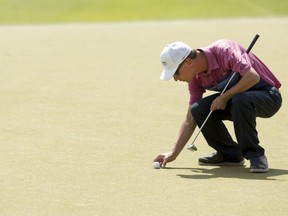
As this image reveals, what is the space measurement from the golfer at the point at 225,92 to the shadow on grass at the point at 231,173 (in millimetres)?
84

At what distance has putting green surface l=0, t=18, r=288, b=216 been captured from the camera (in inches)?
241

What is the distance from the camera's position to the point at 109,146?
8414 mm

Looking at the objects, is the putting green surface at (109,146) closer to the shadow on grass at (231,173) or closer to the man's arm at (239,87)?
the shadow on grass at (231,173)

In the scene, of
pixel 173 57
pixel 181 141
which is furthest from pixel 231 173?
pixel 173 57

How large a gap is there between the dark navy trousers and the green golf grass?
27.7 metres

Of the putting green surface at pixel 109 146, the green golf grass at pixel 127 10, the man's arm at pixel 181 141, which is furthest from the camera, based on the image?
the green golf grass at pixel 127 10

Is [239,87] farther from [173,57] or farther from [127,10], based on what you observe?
[127,10]

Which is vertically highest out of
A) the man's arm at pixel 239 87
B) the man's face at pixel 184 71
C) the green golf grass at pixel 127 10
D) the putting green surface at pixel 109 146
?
the man's face at pixel 184 71

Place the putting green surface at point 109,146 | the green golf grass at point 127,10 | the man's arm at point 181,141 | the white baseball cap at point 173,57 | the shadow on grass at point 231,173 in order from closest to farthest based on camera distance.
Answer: the putting green surface at point 109,146
the white baseball cap at point 173,57
the shadow on grass at point 231,173
the man's arm at point 181,141
the green golf grass at point 127,10

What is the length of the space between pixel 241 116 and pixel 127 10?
3201cm

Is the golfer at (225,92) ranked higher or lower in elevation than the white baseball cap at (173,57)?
lower

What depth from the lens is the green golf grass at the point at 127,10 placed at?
119ft

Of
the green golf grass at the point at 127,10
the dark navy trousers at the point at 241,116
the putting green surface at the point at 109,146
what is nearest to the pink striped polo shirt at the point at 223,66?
the dark navy trousers at the point at 241,116

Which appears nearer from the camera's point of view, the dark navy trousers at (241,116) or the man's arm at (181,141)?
the dark navy trousers at (241,116)
